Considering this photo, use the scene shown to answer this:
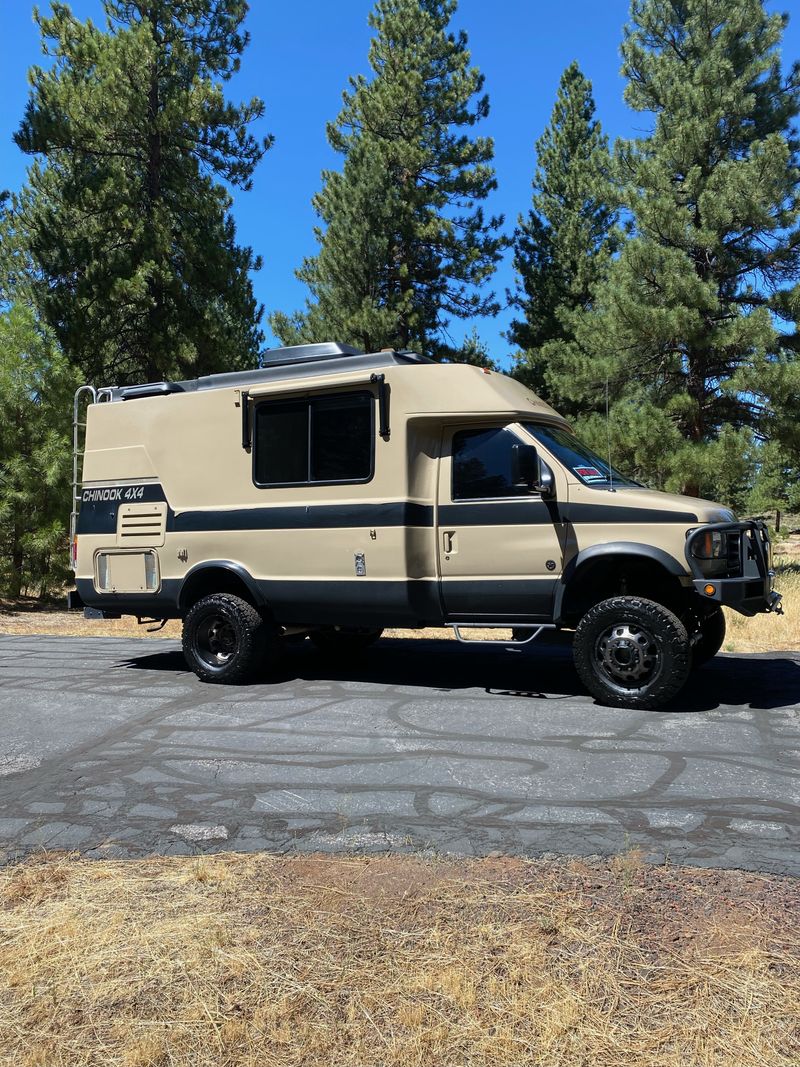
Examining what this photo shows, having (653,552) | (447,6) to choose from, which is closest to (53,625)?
(653,552)

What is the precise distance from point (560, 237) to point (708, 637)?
21.9 meters

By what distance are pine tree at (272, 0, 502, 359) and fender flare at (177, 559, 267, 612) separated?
49.2ft

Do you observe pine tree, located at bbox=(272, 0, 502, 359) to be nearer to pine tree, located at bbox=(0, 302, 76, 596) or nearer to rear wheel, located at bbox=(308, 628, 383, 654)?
pine tree, located at bbox=(0, 302, 76, 596)

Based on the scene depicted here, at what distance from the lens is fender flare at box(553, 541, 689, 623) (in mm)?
6164

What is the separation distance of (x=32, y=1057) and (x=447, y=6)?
2664 centimetres

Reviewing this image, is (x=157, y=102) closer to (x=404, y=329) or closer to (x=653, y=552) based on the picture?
(x=404, y=329)

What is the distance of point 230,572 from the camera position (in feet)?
25.8

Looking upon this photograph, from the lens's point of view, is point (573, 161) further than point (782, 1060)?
Yes

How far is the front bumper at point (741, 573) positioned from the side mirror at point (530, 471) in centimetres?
114

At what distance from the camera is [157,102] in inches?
763

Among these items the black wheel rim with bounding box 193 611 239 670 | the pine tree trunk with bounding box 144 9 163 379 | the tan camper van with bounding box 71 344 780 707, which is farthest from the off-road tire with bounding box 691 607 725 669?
the pine tree trunk with bounding box 144 9 163 379

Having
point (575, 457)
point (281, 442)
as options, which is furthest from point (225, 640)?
A: point (575, 457)

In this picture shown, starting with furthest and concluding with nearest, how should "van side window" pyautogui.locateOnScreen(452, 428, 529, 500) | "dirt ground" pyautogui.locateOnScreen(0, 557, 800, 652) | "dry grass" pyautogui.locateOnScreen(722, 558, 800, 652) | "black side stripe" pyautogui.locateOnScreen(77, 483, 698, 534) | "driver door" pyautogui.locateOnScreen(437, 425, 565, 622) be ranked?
"dirt ground" pyautogui.locateOnScreen(0, 557, 800, 652), "dry grass" pyautogui.locateOnScreen(722, 558, 800, 652), "van side window" pyautogui.locateOnScreen(452, 428, 529, 500), "driver door" pyautogui.locateOnScreen(437, 425, 565, 622), "black side stripe" pyautogui.locateOnScreen(77, 483, 698, 534)

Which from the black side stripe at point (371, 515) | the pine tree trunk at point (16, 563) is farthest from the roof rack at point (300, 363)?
the pine tree trunk at point (16, 563)
